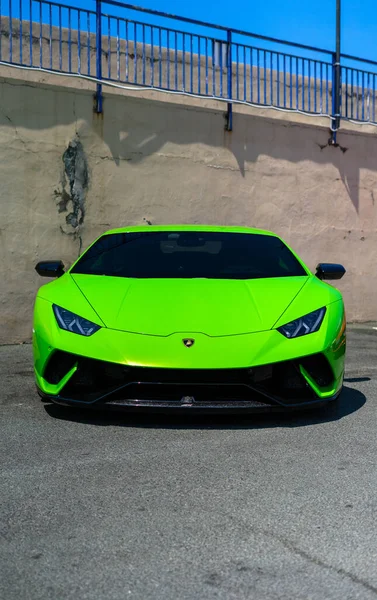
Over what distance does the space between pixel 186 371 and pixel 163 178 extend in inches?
237

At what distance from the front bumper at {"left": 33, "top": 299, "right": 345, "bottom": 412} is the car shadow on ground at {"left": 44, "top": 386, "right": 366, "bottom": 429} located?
20cm

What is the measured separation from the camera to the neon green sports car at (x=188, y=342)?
423 cm

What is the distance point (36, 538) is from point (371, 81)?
11135mm

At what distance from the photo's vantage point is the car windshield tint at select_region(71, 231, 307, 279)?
537 centimetres

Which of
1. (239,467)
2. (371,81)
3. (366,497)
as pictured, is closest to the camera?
(366,497)

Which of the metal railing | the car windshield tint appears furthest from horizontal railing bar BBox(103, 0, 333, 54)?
the car windshield tint

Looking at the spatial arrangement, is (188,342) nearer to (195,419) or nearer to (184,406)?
(184,406)

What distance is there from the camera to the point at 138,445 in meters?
4.06

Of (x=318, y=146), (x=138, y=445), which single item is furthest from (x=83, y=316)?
(x=318, y=146)

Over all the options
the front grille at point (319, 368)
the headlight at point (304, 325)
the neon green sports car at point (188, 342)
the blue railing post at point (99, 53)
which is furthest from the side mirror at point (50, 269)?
the blue railing post at point (99, 53)

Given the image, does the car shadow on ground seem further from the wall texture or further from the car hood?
the wall texture

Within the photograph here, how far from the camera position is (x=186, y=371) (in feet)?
13.8

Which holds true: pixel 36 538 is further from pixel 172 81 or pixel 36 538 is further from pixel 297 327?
pixel 172 81

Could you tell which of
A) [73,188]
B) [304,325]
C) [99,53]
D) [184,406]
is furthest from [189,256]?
[99,53]
